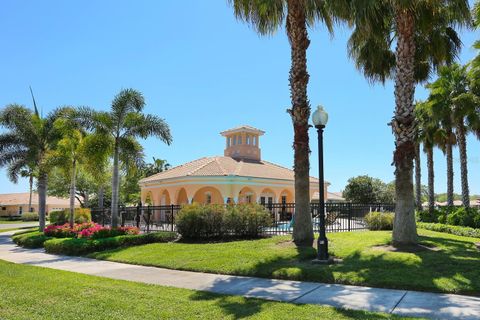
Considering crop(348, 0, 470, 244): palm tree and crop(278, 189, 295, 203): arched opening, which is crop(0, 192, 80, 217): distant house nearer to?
crop(278, 189, 295, 203): arched opening

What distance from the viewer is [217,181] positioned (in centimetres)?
3031

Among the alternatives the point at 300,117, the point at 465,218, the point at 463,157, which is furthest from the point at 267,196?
the point at 300,117

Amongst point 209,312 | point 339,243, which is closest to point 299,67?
point 339,243

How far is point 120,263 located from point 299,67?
8669mm

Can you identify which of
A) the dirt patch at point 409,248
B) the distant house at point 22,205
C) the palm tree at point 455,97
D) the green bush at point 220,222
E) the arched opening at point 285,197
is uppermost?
the palm tree at point 455,97

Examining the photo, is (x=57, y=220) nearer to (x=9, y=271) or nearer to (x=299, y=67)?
(x=9, y=271)

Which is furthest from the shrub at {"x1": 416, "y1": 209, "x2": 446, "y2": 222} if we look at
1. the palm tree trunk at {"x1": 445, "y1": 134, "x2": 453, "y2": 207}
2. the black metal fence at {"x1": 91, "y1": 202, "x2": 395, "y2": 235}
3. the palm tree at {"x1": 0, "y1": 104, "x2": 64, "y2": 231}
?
the palm tree at {"x1": 0, "y1": 104, "x2": 64, "y2": 231}

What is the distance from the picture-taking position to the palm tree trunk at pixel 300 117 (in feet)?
44.8

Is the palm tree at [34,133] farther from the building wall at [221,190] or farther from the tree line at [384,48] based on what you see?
the tree line at [384,48]

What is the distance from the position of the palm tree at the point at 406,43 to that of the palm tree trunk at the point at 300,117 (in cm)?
192

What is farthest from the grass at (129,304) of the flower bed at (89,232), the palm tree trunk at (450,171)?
the palm tree trunk at (450,171)

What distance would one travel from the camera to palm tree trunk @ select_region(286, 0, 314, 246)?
1364 centimetres

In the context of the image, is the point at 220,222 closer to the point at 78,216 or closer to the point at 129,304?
the point at 129,304

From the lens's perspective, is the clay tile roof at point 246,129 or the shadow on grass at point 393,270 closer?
the shadow on grass at point 393,270
